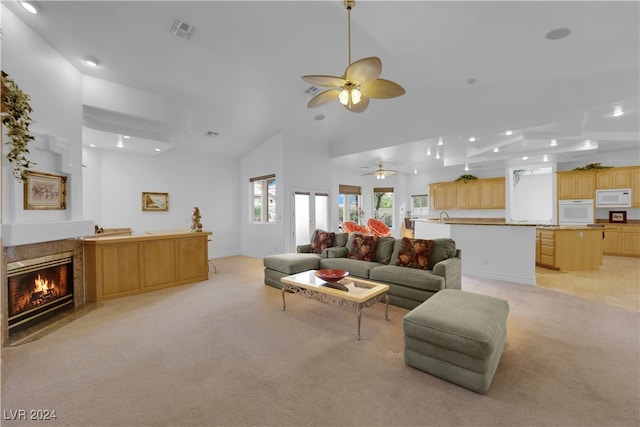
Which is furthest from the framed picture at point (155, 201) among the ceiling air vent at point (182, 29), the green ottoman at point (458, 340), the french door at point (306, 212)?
the green ottoman at point (458, 340)

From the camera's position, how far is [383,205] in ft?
35.0

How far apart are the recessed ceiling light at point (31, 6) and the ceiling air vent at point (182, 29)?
Answer: 122cm

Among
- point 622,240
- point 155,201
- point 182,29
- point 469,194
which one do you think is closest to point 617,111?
point 622,240

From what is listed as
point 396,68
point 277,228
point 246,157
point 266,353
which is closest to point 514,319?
point 266,353

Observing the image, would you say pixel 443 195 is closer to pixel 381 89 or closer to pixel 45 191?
pixel 381 89

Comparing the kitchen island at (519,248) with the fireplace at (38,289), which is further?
the kitchen island at (519,248)

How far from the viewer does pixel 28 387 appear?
1.99m

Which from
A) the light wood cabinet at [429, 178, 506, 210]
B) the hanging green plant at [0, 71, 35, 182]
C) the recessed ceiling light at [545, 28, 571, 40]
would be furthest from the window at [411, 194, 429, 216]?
the hanging green plant at [0, 71, 35, 182]

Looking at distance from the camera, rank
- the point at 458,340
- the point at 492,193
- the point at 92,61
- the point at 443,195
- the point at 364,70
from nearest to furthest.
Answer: the point at 458,340 → the point at 364,70 → the point at 92,61 → the point at 492,193 → the point at 443,195

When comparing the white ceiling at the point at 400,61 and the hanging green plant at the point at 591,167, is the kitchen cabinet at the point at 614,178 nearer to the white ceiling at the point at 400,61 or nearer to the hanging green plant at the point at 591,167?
the hanging green plant at the point at 591,167

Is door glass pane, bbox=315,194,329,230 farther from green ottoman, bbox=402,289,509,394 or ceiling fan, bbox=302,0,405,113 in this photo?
green ottoman, bbox=402,289,509,394

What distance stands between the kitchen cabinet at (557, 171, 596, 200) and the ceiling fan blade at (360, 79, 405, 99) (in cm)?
762

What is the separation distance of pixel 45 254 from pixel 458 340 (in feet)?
14.9

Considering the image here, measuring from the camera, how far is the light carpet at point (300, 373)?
67.3 inches
